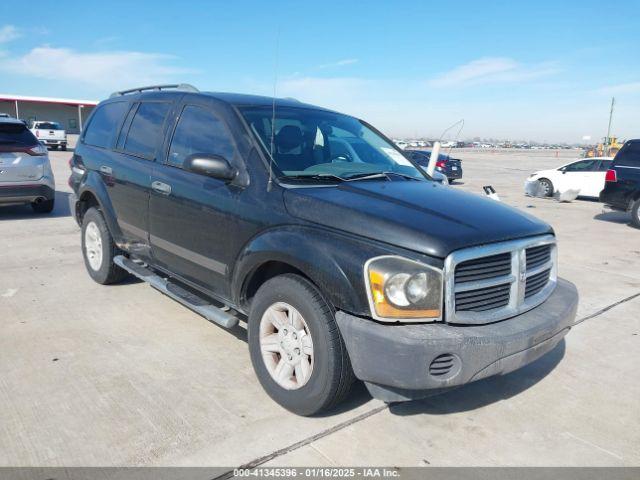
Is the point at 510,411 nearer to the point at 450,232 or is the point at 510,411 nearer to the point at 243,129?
the point at 450,232

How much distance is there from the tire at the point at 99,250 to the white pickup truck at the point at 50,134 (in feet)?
101

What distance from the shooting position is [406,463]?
9.02 ft

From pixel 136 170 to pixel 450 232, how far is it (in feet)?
9.55

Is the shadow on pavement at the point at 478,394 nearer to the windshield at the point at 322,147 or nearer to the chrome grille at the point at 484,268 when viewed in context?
the chrome grille at the point at 484,268

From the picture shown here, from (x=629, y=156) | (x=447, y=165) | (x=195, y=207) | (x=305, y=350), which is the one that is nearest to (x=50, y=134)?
(x=447, y=165)

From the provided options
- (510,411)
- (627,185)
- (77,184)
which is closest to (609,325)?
(510,411)

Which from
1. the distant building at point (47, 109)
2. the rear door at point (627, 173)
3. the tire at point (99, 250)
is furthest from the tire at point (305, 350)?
the distant building at point (47, 109)

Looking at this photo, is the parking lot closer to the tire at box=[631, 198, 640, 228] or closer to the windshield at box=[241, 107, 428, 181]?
the windshield at box=[241, 107, 428, 181]

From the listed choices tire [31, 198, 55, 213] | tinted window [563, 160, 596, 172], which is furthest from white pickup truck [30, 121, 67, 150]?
tinted window [563, 160, 596, 172]

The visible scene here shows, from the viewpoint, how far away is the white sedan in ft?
50.8

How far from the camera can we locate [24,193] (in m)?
8.85

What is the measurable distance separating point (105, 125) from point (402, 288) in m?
4.06

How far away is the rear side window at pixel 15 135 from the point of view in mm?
8727

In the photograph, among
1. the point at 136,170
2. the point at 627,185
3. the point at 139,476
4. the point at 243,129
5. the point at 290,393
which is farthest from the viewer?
the point at 627,185
